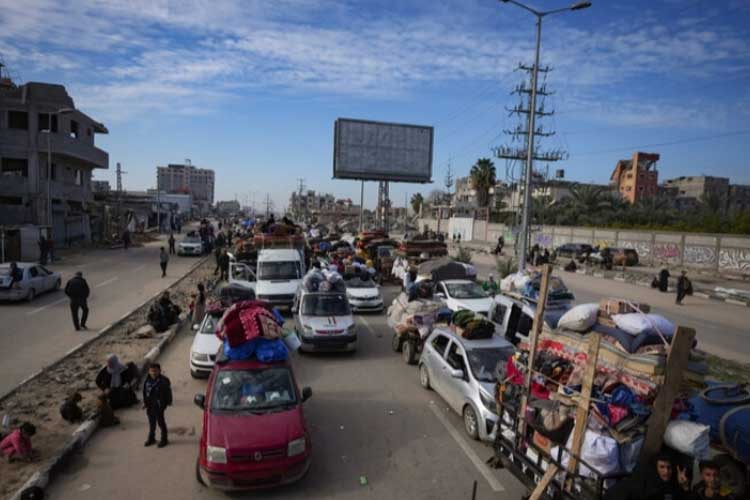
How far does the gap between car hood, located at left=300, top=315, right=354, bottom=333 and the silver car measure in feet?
9.16

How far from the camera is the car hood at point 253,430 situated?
5.85 meters

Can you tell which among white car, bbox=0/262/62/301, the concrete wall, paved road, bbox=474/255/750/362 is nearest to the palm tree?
the concrete wall

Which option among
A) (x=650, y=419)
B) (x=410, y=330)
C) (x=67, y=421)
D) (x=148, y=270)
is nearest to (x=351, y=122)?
(x=148, y=270)

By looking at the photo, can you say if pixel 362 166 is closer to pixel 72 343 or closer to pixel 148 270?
pixel 148 270

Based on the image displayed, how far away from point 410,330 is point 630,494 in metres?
7.54

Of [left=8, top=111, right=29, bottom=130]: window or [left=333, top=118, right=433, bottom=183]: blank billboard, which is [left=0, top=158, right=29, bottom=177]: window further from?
[left=333, top=118, right=433, bottom=183]: blank billboard

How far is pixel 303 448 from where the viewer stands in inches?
242

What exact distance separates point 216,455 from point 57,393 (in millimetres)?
5159

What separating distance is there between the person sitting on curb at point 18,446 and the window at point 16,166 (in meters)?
35.4

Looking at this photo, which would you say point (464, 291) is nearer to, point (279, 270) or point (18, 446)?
point (279, 270)

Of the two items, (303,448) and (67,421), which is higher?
(303,448)

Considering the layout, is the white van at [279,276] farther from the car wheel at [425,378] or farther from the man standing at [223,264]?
the car wheel at [425,378]

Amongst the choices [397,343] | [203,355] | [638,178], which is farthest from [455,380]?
[638,178]

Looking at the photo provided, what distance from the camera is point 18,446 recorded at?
646cm
